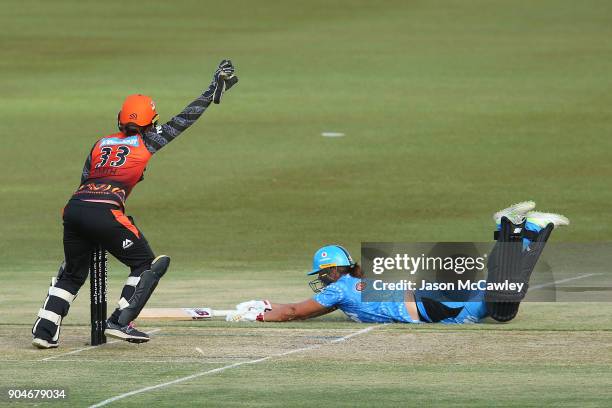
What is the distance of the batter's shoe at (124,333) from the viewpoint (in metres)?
14.2

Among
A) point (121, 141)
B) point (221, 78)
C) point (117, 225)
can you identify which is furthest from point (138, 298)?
point (221, 78)

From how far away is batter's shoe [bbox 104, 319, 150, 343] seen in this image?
46.4 feet

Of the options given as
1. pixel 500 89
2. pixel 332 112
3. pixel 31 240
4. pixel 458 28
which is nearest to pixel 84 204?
pixel 31 240

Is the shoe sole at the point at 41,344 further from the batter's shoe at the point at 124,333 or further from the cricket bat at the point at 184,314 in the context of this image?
the cricket bat at the point at 184,314

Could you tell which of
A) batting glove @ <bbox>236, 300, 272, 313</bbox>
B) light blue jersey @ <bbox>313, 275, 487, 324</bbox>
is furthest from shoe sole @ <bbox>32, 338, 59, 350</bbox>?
light blue jersey @ <bbox>313, 275, 487, 324</bbox>

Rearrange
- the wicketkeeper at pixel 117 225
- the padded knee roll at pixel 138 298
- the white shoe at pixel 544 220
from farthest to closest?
the white shoe at pixel 544 220, the wicketkeeper at pixel 117 225, the padded knee roll at pixel 138 298

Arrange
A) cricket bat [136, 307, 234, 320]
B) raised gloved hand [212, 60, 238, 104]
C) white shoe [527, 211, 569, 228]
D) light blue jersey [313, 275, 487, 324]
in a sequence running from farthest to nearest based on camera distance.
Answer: cricket bat [136, 307, 234, 320]
white shoe [527, 211, 569, 228]
light blue jersey [313, 275, 487, 324]
raised gloved hand [212, 60, 238, 104]

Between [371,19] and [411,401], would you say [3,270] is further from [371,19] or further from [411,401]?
[371,19]

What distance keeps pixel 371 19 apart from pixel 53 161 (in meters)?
24.9

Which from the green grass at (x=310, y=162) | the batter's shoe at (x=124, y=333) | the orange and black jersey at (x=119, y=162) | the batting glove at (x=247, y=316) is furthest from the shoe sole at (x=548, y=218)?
the batter's shoe at (x=124, y=333)

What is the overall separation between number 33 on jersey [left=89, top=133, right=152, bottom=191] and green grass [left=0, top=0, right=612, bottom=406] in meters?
1.56

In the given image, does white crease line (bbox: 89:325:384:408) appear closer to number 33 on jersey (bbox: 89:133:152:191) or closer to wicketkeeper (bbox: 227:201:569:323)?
wicketkeeper (bbox: 227:201:569:323)

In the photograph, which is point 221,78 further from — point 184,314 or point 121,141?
point 184,314

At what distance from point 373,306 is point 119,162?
3.32 meters
